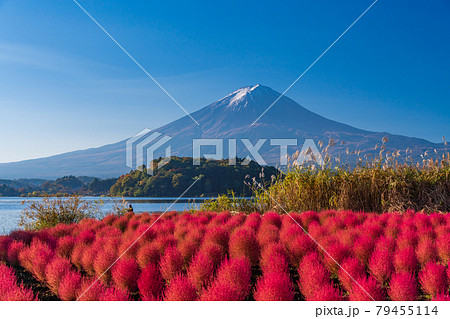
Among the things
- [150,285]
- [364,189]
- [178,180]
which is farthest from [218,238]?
[178,180]

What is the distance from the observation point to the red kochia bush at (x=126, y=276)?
3592mm

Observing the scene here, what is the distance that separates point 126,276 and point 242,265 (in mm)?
1176

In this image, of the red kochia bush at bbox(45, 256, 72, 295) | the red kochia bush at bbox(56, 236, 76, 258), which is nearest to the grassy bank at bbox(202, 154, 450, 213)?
the red kochia bush at bbox(56, 236, 76, 258)

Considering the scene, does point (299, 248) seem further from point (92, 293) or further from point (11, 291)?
point (11, 291)

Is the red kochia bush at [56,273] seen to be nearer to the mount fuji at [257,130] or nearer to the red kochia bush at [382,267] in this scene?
the red kochia bush at [382,267]

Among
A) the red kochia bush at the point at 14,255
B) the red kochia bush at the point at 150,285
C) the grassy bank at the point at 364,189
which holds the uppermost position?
the grassy bank at the point at 364,189

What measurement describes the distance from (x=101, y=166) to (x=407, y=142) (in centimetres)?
5629

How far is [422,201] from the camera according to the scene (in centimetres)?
999

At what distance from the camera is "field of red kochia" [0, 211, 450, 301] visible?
291 cm

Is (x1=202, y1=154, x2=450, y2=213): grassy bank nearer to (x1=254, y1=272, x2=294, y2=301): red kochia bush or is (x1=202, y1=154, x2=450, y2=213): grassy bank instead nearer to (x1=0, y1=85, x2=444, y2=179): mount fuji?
(x1=254, y1=272, x2=294, y2=301): red kochia bush

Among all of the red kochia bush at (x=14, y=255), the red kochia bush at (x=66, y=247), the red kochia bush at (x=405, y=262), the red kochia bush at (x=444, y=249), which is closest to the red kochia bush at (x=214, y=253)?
the red kochia bush at (x=405, y=262)

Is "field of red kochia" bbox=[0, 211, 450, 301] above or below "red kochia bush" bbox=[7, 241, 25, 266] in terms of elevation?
above

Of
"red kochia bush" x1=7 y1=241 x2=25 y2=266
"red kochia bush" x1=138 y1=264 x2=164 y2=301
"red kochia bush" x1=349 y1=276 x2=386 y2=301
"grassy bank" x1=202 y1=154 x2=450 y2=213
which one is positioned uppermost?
"grassy bank" x1=202 y1=154 x2=450 y2=213

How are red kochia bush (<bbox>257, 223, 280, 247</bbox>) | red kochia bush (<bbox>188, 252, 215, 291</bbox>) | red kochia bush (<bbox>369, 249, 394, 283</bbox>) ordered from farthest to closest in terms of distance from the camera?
red kochia bush (<bbox>257, 223, 280, 247</bbox>) < red kochia bush (<bbox>369, 249, 394, 283</bbox>) < red kochia bush (<bbox>188, 252, 215, 291</bbox>)
